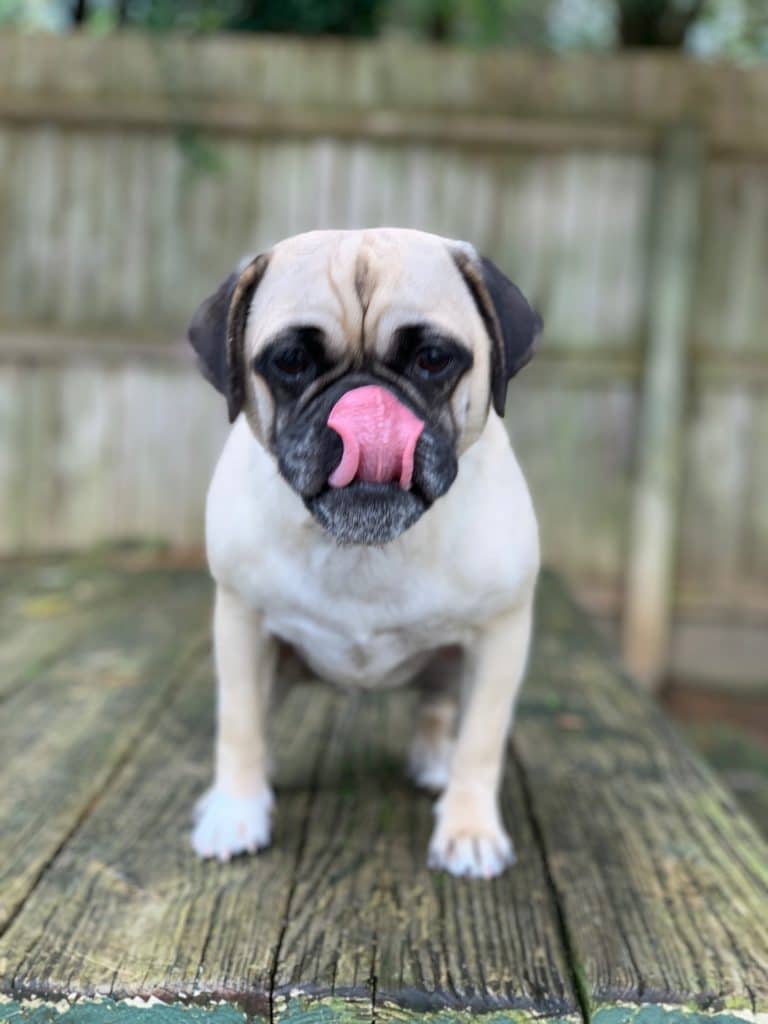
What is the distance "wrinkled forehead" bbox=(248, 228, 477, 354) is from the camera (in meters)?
1.57

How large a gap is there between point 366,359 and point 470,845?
3.09 ft

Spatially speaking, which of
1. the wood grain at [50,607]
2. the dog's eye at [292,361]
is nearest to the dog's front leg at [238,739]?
the dog's eye at [292,361]

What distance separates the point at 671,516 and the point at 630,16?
13.7ft

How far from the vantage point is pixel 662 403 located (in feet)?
16.5

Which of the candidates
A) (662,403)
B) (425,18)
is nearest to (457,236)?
(662,403)

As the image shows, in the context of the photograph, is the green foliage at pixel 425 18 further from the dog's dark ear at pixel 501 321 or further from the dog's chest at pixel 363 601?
the dog's chest at pixel 363 601

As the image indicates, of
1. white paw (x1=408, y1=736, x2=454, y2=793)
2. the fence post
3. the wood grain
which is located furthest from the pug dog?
the fence post

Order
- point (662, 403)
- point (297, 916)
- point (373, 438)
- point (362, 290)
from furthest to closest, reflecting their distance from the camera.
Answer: point (662, 403)
point (297, 916)
point (362, 290)
point (373, 438)

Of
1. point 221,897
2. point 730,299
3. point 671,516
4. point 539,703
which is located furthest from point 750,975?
point 730,299

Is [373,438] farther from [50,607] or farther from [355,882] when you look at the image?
[50,607]

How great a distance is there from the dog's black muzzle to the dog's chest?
0.62 ft

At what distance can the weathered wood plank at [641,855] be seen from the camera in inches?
60.9

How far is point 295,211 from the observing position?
201 inches

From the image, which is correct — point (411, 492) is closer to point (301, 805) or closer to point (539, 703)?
point (301, 805)
